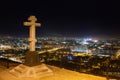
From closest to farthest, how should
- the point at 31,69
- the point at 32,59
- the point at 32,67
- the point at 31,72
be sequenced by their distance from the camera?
the point at 31,72 → the point at 31,69 → the point at 32,67 → the point at 32,59

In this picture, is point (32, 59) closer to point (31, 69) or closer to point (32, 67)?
point (32, 67)

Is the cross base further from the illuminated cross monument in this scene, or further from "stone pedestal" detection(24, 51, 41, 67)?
"stone pedestal" detection(24, 51, 41, 67)

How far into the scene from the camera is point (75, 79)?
7.47 m

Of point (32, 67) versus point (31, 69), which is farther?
point (32, 67)

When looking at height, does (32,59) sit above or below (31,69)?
above

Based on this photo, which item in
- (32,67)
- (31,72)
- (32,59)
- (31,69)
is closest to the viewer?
(31,72)

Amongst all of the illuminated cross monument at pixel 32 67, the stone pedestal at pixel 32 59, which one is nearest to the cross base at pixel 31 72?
the illuminated cross monument at pixel 32 67

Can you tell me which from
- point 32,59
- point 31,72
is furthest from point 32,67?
point 32,59

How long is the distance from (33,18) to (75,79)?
3366 mm

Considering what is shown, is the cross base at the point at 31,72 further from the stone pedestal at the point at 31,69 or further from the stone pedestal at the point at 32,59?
the stone pedestal at the point at 32,59

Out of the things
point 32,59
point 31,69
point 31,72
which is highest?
point 32,59

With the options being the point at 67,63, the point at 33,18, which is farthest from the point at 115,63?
the point at 33,18

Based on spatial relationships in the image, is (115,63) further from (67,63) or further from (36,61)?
(36,61)

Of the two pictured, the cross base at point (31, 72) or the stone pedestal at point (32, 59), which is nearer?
the cross base at point (31, 72)
